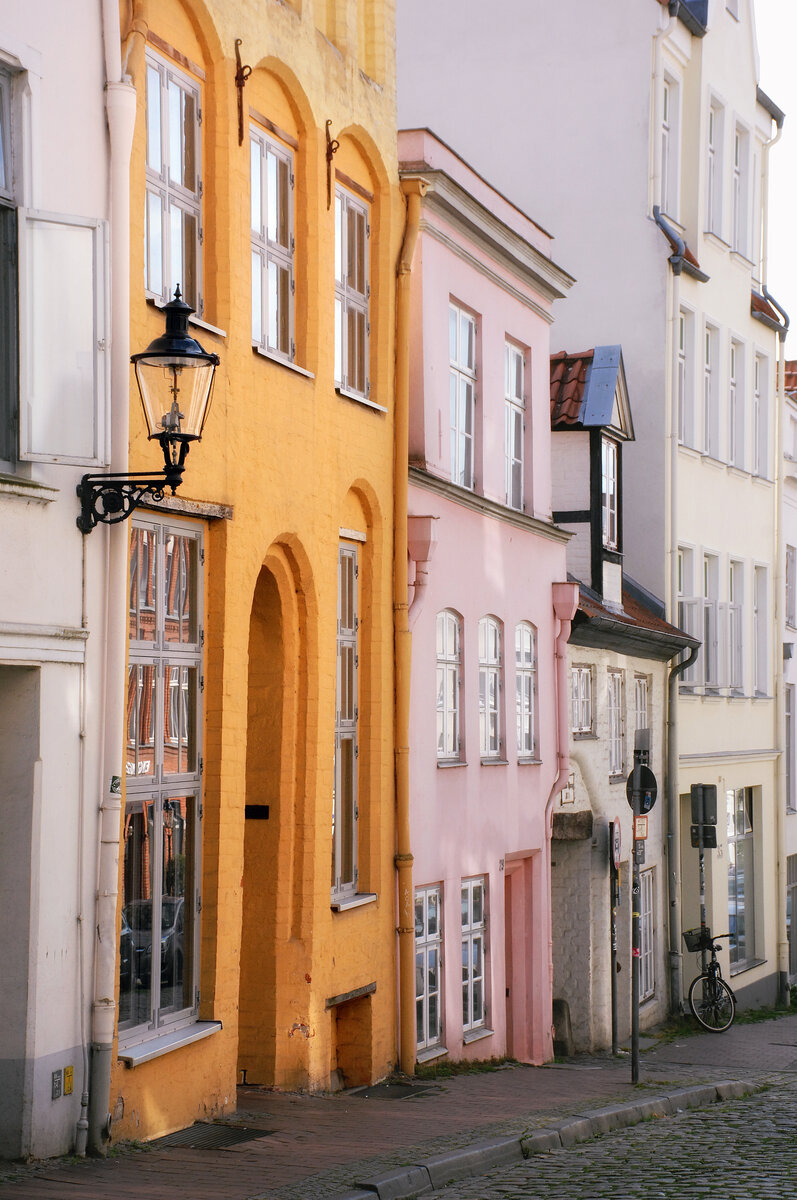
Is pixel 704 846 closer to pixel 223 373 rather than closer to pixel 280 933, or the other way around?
pixel 280 933

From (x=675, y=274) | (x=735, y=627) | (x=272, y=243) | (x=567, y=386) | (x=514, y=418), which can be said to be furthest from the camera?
(x=735, y=627)

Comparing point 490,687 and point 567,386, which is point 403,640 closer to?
point 490,687

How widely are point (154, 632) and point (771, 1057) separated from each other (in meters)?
13.5

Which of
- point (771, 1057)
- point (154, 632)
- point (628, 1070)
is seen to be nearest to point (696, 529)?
point (771, 1057)

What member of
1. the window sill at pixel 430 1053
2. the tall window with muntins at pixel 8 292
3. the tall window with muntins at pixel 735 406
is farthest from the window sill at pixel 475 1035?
the tall window with muntins at pixel 735 406

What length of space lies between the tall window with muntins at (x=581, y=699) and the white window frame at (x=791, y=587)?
1235 cm

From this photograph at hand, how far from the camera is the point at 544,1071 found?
17.4 metres

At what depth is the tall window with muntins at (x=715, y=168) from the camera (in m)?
28.8

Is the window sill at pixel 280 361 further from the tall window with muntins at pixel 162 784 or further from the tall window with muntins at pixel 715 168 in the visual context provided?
the tall window with muntins at pixel 715 168

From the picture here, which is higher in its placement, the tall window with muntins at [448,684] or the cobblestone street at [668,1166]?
the tall window with muntins at [448,684]

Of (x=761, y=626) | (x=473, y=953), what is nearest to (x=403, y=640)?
(x=473, y=953)

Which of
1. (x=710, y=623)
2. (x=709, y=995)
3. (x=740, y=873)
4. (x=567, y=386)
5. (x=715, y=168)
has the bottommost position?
(x=709, y=995)

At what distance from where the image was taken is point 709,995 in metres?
24.5

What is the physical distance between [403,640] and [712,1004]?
1162cm
